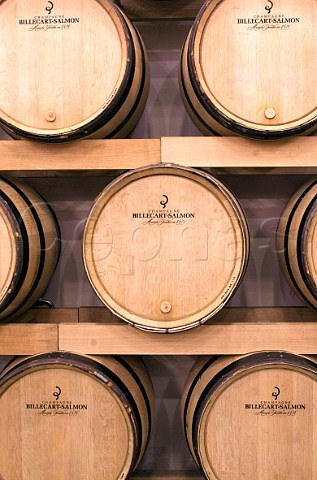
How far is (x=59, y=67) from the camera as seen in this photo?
6.53 feet

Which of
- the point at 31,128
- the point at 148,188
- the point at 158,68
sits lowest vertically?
the point at 148,188

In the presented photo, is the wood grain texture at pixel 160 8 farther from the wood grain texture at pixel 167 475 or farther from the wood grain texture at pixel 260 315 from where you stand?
the wood grain texture at pixel 167 475

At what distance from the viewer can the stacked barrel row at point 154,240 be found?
6.41 feet

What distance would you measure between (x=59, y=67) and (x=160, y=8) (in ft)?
2.41

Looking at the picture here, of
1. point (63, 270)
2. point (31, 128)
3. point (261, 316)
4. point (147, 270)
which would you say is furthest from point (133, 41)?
point (261, 316)

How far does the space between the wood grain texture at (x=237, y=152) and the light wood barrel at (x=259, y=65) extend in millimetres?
93

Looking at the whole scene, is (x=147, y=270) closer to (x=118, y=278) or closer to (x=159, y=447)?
(x=118, y=278)

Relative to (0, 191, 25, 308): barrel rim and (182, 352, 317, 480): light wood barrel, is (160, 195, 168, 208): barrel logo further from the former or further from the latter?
(182, 352, 317, 480): light wood barrel

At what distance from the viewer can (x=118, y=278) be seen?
1974 millimetres

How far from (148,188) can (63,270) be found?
827 millimetres

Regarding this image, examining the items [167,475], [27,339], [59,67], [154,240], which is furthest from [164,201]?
[167,475]

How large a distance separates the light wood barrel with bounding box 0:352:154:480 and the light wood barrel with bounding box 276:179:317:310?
30.6 inches

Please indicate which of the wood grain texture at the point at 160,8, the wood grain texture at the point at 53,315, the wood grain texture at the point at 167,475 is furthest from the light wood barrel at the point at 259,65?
the wood grain texture at the point at 167,475

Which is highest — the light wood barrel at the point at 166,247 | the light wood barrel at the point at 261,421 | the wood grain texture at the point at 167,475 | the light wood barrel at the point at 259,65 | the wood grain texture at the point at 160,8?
the wood grain texture at the point at 160,8
